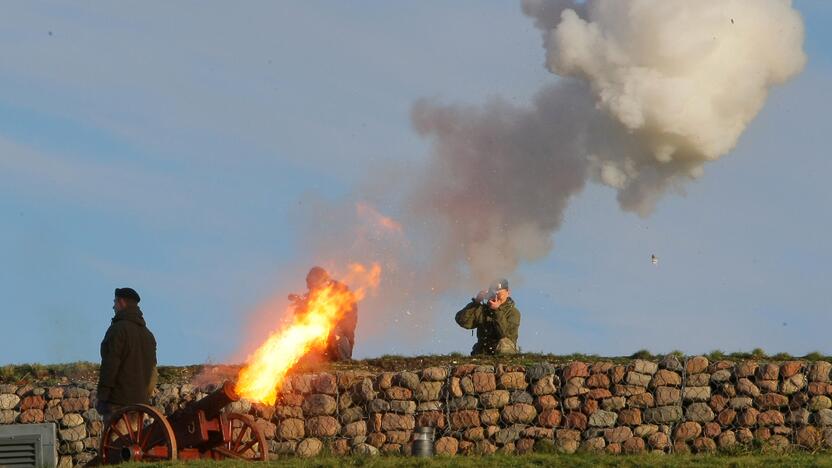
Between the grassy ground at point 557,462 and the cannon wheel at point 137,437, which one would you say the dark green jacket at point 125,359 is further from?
the grassy ground at point 557,462

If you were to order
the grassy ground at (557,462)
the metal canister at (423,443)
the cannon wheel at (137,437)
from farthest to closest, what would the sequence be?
1. the metal canister at (423,443)
2. the cannon wheel at (137,437)
3. the grassy ground at (557,462)

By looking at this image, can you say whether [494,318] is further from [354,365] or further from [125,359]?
[125,359]

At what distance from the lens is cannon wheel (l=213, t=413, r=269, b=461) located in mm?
19453

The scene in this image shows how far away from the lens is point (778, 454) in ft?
66.5

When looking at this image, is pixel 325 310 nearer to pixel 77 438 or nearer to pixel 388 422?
pixel 388 422

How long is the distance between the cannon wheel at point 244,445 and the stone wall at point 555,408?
5.67 feet

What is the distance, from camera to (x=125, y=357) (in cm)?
1884

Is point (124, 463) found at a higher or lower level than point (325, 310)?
lower

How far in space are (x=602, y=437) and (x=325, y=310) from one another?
14.6ft

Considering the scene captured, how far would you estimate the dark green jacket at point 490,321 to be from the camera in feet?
80.9

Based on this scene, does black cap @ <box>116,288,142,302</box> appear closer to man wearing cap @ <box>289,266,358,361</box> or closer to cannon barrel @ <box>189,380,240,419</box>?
cannon barrel @ <box>189,380,240,419</box>

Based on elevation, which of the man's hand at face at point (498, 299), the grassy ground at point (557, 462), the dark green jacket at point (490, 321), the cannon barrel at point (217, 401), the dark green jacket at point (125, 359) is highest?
the man's hand at face at point (498, 299)

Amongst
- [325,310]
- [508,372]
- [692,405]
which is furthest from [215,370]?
[692,405]

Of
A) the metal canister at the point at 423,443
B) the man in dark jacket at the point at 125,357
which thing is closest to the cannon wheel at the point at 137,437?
the man in dark jacket at the point at 125,357
